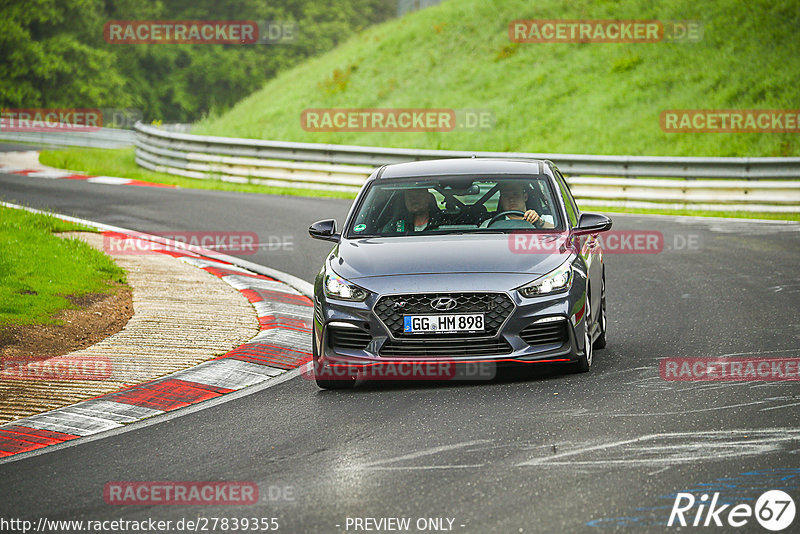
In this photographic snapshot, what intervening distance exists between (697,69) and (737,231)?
15220 mm

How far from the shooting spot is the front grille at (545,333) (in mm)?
7789

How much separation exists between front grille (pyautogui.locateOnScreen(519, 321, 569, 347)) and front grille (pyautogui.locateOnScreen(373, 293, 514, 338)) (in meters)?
0.20

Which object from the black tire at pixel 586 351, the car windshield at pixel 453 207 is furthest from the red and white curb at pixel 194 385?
the black tire at pixel 586 351

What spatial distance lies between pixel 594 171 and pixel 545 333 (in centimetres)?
1511

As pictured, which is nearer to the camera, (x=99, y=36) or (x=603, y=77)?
(x=603, y=77)

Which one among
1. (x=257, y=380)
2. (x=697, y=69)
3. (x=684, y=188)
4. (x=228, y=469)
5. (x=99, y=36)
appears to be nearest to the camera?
(x=228, y=469)

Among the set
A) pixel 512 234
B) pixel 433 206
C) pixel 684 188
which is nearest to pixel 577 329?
pixel 512 234

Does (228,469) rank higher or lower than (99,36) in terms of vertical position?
lower

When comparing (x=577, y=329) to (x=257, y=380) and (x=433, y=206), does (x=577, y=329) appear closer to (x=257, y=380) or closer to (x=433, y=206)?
(x=433, y=206)

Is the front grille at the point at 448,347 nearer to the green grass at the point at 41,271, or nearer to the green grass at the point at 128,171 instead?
the green grass at the point at 41,271

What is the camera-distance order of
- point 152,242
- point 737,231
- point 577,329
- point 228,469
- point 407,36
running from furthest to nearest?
point 407,36
point 737,231
point 152,242
point 577,329
point 228,469

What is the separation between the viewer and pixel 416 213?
9.04m

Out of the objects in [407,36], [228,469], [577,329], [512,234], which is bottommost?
[228,469]

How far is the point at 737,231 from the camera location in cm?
1775
